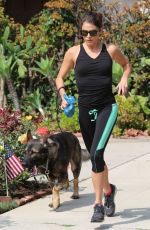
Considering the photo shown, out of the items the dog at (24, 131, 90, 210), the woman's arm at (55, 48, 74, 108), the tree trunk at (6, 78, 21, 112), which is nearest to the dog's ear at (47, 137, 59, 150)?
the dog at (24, 131, 90, 210)

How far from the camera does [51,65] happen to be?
14922 millimetres

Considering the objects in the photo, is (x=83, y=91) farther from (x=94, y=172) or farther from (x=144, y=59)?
(x=144, y=59)

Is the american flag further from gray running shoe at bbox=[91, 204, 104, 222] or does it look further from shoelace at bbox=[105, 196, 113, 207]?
gray running shoe at bbox=[91, 204, 104, 222]

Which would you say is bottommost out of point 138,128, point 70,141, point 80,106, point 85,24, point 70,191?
point 138,128

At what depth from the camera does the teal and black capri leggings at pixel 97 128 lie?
20.7 ft

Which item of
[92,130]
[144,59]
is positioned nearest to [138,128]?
[144,59]

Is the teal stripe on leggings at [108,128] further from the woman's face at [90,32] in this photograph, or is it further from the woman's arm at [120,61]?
the woman's face at [90,32]

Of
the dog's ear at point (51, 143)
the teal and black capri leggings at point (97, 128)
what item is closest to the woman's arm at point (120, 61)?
the teal and black capri leggings at point (97, 128)

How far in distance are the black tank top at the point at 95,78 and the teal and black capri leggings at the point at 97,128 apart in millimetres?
72

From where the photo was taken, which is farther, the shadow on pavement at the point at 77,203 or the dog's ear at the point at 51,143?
the shadow on pavement at the point at 77,203

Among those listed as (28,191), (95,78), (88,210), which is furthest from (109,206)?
(28,191)

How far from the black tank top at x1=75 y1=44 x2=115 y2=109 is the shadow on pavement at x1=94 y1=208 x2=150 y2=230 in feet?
3.81

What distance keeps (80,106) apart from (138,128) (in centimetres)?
746

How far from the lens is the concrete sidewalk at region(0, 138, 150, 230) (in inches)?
250
